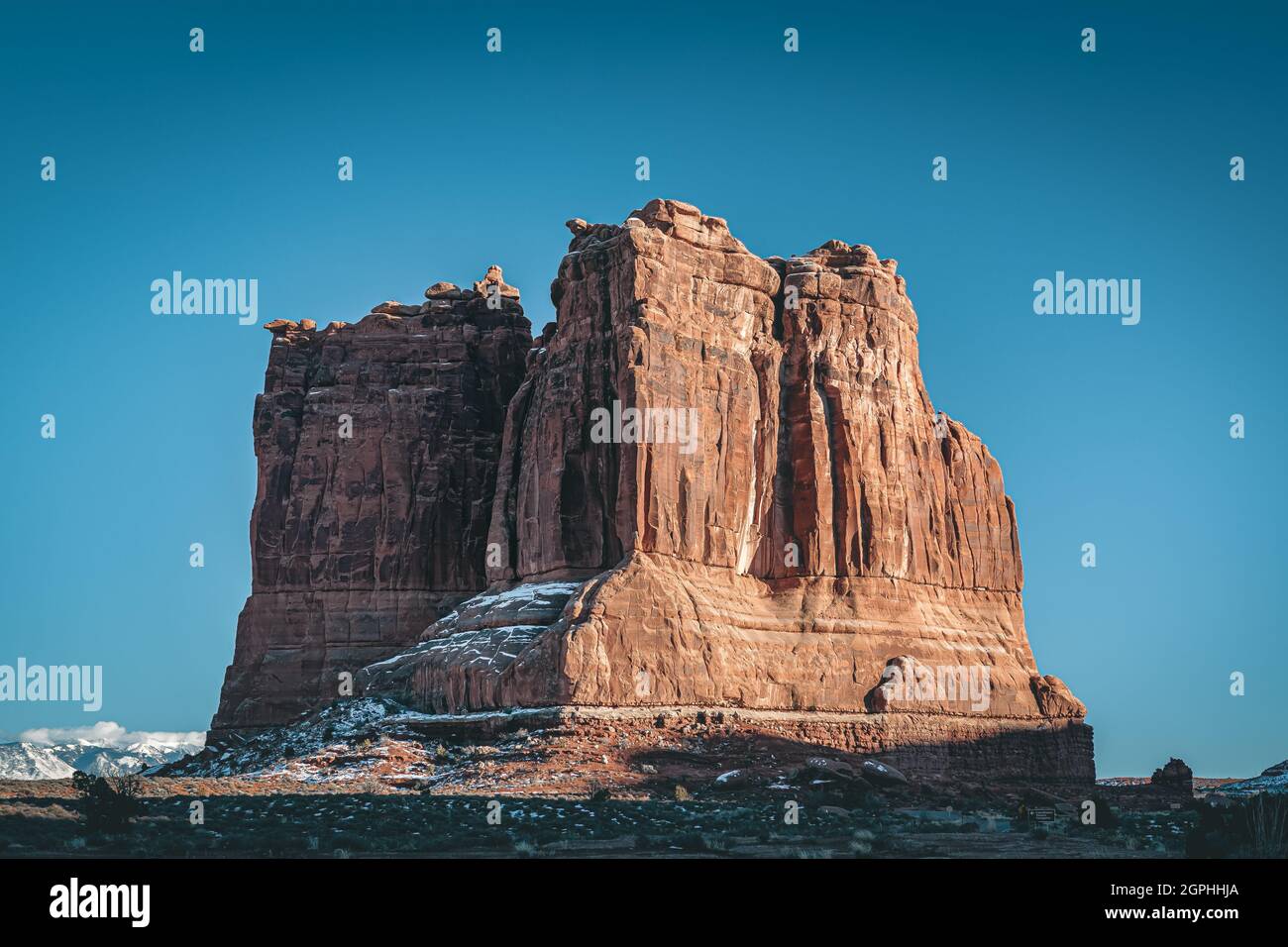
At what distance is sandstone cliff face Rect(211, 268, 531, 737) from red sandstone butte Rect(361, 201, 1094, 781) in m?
10.8

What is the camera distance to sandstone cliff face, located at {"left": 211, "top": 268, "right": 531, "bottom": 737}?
9844 centimetres

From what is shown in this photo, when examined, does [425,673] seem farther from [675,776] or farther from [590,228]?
[590,228]

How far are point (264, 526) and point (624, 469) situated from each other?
103ft

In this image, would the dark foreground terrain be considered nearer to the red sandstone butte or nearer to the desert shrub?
the desert shrub

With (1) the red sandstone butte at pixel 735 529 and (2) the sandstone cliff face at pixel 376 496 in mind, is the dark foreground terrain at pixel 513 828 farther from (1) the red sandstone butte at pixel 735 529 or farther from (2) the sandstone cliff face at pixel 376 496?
(2) the sandstone cliff face at pixel 376 496

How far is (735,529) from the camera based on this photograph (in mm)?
82438

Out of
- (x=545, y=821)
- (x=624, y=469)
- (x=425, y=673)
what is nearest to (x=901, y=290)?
(x=624, y=469)

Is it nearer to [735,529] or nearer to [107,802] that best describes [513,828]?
[107,802]

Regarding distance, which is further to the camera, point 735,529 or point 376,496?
point 376,496

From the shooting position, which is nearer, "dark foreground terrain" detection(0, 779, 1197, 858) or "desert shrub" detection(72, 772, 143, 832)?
"dark foreground terrain" detection(0, 779, 1197, 858)

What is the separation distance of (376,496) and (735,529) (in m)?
25.9

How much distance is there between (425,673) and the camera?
7931 cm

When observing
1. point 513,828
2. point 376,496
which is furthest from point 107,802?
point 376,496

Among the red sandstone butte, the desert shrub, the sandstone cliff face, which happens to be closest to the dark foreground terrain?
the desert shrub
